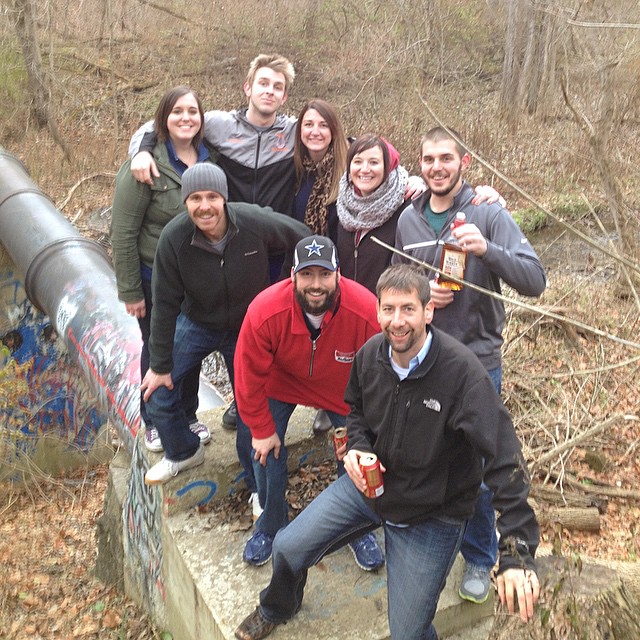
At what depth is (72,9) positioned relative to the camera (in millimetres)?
17375

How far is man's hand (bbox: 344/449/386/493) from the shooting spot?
110 inches

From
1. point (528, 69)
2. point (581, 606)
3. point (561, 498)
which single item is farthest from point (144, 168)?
point (528, 69)

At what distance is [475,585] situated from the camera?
3.38 m

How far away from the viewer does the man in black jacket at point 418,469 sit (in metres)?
2.57

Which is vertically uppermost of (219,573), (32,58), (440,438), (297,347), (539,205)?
(539,205)

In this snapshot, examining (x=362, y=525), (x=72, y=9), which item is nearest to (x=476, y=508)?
(x=362, y=525)

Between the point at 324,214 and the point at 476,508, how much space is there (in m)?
1.74

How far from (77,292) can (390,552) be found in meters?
4.02

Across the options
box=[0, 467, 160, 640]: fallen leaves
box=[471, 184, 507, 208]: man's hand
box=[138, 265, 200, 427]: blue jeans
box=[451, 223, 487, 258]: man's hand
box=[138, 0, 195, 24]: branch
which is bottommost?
box=[0, 467, 160, 640]: fallen leaves

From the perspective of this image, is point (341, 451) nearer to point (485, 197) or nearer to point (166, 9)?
point (485, 197)

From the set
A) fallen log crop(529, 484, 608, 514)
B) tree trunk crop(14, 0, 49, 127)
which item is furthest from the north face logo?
tree trunk crop(14, 0, 49, 127)

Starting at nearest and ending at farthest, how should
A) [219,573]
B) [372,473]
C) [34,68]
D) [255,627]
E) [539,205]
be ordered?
[539,205]
[372,473]
[255,627]
[219,573]
[34,68]

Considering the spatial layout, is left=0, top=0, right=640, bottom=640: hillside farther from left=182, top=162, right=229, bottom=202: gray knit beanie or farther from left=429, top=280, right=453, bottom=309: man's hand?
left=182, top=162, right=229, bottom=202: gray knit beanie

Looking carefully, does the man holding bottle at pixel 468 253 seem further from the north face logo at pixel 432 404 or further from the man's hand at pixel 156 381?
the man's hand at pixel 156 381
